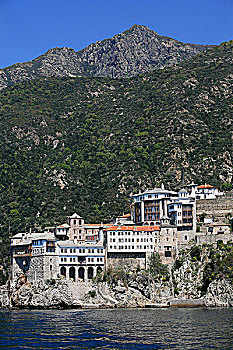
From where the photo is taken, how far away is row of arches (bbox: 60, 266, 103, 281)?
114 metres

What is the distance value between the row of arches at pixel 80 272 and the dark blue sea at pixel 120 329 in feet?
→ 49.2

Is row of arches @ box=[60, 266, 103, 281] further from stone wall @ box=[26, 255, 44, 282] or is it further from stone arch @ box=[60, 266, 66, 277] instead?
stone wall @ box=[26, 255, 44, 282]

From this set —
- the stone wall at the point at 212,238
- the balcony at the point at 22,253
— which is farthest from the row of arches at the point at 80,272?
the stone wall at the point at 212,238

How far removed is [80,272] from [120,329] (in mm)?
38859

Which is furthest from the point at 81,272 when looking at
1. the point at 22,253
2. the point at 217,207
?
the point at 217,207

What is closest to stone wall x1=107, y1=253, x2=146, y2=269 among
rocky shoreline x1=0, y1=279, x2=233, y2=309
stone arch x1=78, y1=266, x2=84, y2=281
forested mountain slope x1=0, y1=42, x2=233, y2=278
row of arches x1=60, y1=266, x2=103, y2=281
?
row of arches x1=60, y1=266, x2=103, y2=281

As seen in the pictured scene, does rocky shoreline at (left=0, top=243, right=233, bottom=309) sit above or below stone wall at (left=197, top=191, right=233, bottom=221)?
below

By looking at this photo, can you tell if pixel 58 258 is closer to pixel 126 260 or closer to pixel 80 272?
pixel 80 272

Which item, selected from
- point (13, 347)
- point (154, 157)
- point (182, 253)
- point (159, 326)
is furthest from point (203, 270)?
point (154, 157)

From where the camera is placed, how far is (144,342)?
68188mm

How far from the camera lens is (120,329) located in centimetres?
7725

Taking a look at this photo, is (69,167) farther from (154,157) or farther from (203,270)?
(203,270)

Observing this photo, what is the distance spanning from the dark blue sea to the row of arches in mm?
14989

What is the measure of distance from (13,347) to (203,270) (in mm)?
51814
